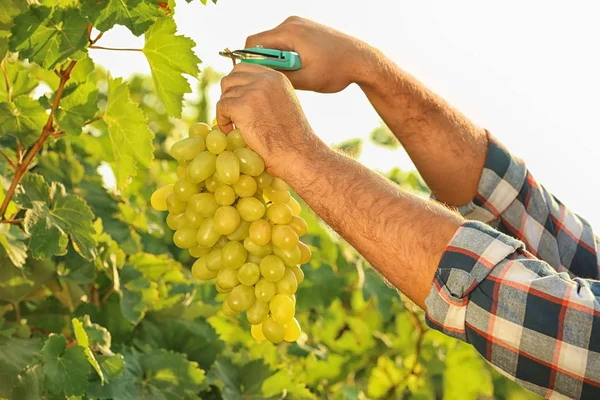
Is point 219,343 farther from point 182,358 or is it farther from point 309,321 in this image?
point 309,321

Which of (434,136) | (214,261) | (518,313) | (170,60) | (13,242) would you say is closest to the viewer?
(518,313)

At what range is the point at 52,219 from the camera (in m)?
1.53

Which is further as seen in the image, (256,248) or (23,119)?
(23,119)

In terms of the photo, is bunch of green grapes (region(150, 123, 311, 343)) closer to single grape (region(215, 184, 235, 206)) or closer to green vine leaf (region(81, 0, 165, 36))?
single grape (region(215, 184, 235, 206))

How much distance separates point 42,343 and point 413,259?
0.85 metres

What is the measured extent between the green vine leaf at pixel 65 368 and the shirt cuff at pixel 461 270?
68 centimetres

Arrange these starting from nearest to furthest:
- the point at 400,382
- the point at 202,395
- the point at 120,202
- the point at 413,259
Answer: the point at 413,259 → the point at 202,395 → the point at 120,202 → the point at 400,382

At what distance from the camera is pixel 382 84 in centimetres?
187

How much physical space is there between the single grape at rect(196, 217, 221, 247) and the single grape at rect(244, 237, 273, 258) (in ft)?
0.16

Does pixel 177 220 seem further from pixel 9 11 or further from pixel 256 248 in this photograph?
pixel 9 11

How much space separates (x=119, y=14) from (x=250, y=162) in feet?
1.08

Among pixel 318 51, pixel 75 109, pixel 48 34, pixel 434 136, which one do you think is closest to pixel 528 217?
pixel 434 136

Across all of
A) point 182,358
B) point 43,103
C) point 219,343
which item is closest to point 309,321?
point 219,343

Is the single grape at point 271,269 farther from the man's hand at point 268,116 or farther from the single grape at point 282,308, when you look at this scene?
the man's hand at point 268,116
